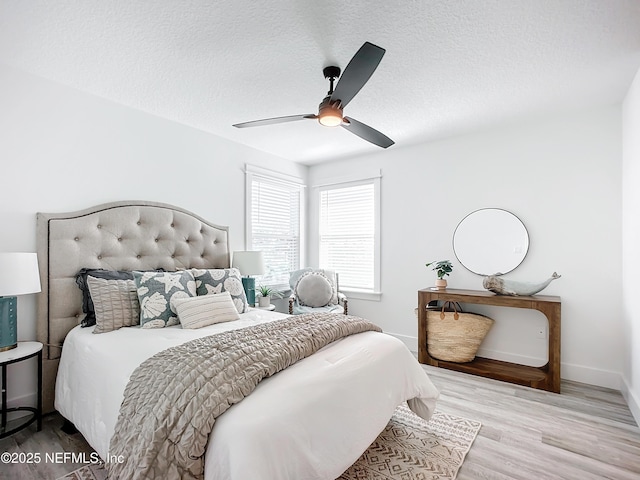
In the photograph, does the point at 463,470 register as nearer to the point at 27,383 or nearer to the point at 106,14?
the point at 27,383

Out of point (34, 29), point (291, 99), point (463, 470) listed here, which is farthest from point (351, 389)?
point (34, 29)

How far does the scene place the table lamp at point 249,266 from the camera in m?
3.64

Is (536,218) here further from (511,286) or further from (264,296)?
(264,296)

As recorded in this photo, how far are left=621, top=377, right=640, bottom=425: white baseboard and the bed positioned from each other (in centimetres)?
154

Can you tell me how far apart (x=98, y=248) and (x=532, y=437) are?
355 centimetres

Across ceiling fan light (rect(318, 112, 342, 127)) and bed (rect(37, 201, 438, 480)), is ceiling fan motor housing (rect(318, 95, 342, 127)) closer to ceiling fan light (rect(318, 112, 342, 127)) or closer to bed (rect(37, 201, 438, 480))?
ceiling fan light (rect(318, 112, 342, 127))

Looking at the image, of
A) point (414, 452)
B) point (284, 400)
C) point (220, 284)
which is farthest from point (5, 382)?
point (414, 452)

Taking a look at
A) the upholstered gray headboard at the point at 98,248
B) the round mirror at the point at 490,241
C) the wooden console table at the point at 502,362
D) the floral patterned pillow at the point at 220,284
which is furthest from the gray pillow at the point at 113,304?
the round mirror at the point at 490,241

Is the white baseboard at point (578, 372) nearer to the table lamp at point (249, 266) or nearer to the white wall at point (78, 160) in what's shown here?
the table lamp at point (249, 266)

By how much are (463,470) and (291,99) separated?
2.94 m

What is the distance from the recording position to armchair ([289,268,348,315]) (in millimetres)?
4086

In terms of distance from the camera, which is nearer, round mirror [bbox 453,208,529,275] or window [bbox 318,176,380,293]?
round mirror [bbox 453,208,529,275]

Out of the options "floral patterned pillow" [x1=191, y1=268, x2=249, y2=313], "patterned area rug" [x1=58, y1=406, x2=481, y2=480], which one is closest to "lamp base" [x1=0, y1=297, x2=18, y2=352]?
"patterned area rug" [x1=58, y1=406, x2=481, y2=480]

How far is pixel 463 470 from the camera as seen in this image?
1.95 metres
